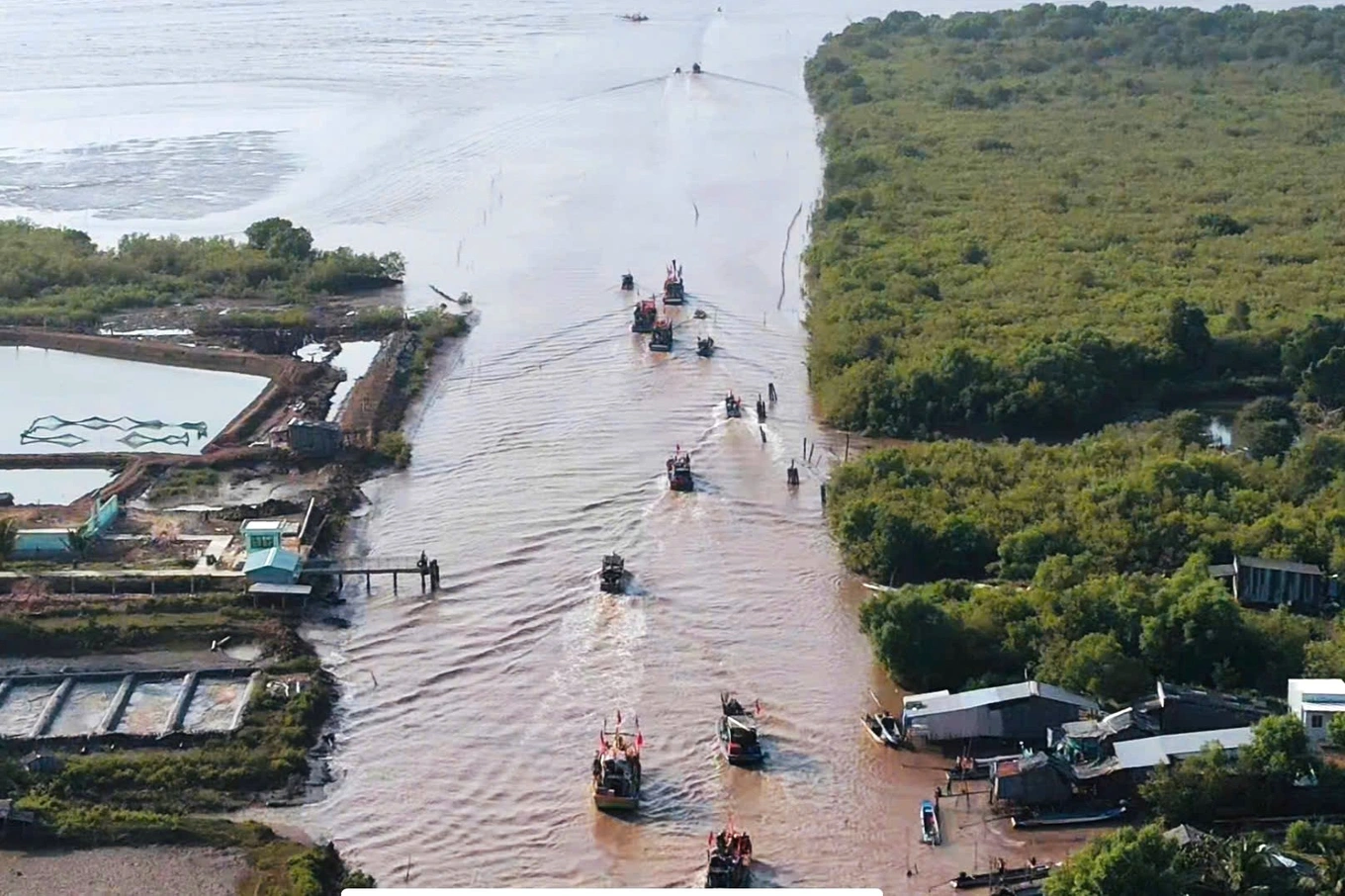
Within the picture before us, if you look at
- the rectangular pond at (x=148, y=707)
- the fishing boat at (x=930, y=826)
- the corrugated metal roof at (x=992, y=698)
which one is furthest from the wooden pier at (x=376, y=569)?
the fishing boat at (x=930, y=826)

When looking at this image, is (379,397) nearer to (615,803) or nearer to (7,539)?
(7,539)

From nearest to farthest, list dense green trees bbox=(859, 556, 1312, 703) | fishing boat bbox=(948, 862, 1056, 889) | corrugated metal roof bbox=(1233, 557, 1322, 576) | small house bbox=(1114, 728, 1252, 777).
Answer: fishing boat bbox=(948, 862, 1056, 889) < small house bbox=(1114, 728, 1252, 777) < dense green trees bbox=(859, 556, 1312, 703) < corrugated metal roof bbox=(1233, 557, 1322, 576)

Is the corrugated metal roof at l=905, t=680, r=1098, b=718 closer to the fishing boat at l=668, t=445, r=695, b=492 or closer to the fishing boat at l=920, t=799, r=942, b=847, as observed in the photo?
the fishing boat at l=920, t=799, r=942, b=847

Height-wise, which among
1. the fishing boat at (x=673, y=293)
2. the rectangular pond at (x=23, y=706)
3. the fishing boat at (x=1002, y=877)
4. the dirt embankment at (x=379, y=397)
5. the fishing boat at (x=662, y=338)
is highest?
the fishing boat at (x=673, y=293)

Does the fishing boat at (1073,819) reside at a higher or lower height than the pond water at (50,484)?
lower

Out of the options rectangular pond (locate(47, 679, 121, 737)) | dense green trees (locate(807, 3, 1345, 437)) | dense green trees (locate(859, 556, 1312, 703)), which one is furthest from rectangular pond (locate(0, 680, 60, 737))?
dense green trees (locate(807, 3, 1345, 437))

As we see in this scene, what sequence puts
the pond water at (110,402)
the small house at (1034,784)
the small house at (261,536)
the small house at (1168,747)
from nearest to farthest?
the small house at (1168,747) → the small house at (1034,784) → the small house at (261,536) → the pond water at (110,402)

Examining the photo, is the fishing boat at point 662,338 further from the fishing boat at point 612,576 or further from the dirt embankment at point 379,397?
the fishing boat at point 612,576
